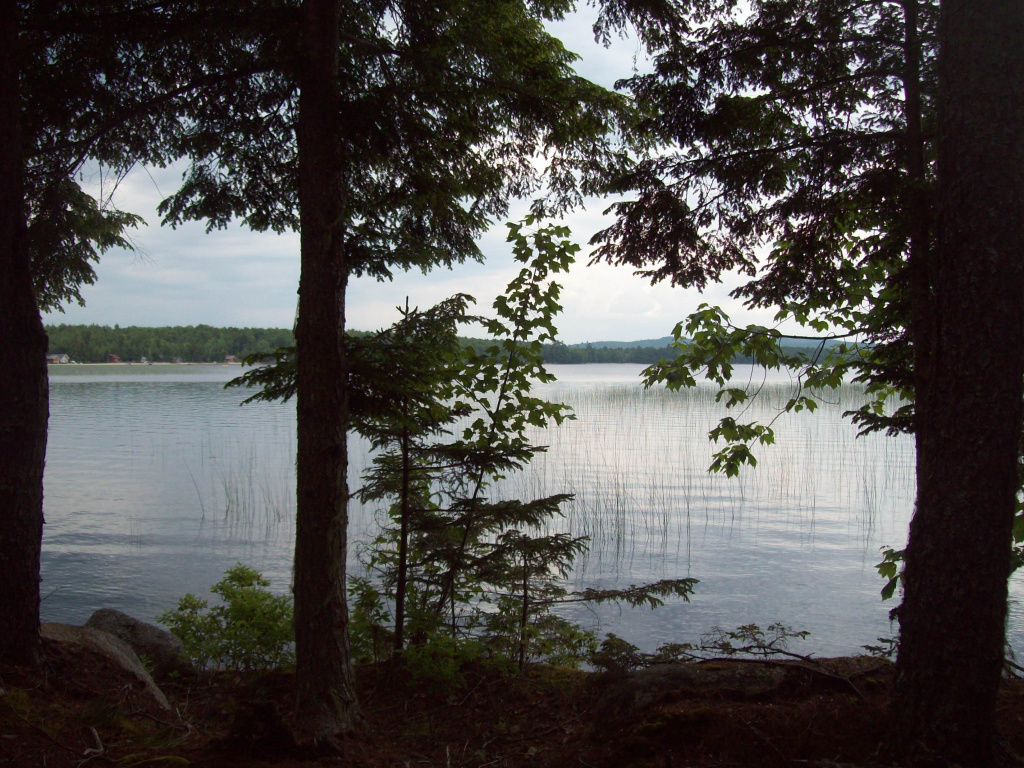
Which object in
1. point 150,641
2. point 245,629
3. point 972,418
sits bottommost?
point 150,641

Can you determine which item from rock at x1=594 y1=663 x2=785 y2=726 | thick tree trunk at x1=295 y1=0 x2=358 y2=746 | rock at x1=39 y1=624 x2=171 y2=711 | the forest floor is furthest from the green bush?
rock at x1=594 y1=663 x2=785 y2=726

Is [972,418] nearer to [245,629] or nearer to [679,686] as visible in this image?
[679,686]

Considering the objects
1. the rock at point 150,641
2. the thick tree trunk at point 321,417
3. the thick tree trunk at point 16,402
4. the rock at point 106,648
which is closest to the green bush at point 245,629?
the rock at point 150,641

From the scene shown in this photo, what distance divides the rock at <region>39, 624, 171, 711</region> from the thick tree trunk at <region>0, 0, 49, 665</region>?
1.67 feet

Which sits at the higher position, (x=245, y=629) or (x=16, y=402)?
(x=16, y=402)

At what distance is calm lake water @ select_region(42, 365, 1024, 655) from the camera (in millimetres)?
8297

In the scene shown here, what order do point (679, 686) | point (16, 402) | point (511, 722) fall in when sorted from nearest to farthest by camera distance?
point (679, 686), point (16, 402), point (511, 722)

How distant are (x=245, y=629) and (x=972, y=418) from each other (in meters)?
5.03

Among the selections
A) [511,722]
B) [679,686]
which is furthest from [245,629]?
[679,686]

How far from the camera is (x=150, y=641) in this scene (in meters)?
6.31

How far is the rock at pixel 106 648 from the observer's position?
496cm

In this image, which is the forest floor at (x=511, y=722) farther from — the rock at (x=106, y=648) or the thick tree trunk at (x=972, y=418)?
the thick tree trunk at (x=972, y=418)

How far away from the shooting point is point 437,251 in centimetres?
531

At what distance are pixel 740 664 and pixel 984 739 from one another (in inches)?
57.8
